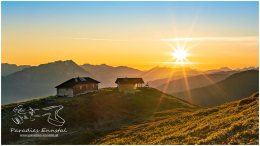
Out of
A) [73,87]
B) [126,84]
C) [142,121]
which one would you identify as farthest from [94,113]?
[126,84]

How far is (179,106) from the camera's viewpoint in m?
107

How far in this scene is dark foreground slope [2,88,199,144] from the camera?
64.9 metres

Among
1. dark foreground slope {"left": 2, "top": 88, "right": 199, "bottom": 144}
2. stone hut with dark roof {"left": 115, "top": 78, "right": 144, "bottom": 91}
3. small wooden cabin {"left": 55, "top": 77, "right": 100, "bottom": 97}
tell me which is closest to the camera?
dark foreground slope {"left": 2, "top": 88, "right": 199, "bottom": 144}

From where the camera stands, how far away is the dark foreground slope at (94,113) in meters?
64.9

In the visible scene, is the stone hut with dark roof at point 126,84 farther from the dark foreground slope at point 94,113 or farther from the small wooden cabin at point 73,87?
the small wooden cabin at point 73,87

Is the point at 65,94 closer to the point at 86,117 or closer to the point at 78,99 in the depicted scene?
the point at 78,99

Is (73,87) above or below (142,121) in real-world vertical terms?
above

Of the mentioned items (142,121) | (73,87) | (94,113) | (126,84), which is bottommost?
(142,121)

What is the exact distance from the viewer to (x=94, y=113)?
90125mm

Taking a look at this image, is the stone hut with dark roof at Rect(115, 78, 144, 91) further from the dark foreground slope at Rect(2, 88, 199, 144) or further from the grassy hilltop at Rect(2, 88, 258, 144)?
the dark foreground slope at Rect(2, 88, 199, 144)

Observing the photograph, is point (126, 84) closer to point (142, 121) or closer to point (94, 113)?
point (94, 113)

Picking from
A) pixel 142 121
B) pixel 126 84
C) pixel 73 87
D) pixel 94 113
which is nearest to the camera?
pixel 142 121

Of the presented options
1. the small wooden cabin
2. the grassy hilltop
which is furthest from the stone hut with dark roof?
the small wooden cabin

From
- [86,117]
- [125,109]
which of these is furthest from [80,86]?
[86,117]
